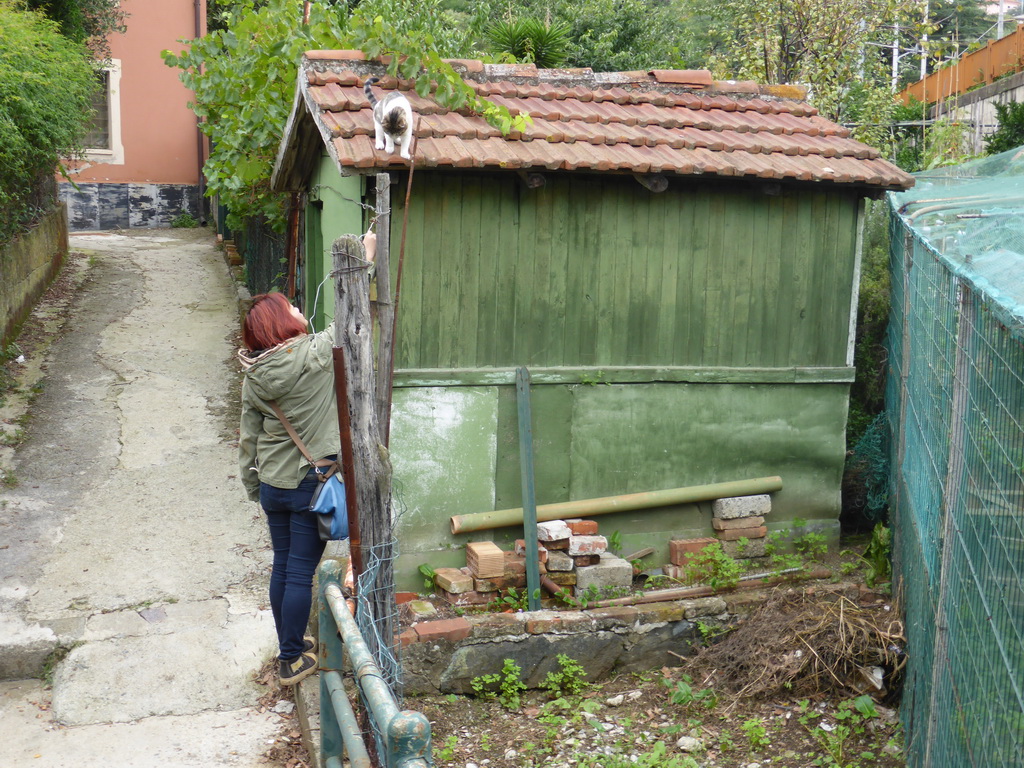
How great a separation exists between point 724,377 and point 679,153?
1.53m

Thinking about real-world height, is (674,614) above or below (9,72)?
below

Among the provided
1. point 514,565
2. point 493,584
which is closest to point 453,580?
point 493,584

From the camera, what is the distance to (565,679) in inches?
217

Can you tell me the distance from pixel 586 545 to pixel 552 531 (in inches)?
9.2

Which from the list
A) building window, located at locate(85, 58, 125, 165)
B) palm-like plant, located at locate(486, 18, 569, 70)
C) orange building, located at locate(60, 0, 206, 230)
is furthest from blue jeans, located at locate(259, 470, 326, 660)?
A: building window, located at locate(85, 58, 125, 165)

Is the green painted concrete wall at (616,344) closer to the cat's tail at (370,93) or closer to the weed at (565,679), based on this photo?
the cat's tail at (370,93)

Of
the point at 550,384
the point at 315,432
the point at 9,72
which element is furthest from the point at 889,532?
the point at 9,72

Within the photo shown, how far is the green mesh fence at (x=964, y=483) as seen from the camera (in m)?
2.45

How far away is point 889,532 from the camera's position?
20.3ft

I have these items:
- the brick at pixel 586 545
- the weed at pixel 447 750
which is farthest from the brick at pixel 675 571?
the weed at pixel 447 750

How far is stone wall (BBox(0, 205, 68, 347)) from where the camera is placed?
30.8 feet

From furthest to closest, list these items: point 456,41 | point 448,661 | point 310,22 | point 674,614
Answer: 1. point 456,41
2. point 310,22
3. point 674,614
4. point 448,661

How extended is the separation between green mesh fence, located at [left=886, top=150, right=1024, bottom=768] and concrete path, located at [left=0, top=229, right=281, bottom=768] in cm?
300

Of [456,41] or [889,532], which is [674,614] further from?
[456,41]
